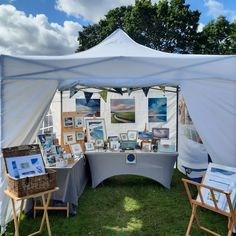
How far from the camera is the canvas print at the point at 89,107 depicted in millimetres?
6844

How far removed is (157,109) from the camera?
21.3 feet

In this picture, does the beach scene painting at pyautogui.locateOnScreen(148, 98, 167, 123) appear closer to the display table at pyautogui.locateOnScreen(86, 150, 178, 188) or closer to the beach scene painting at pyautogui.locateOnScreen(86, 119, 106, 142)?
the beach scene painting at pyautogui.locateOnScreen(86, 119, 106, 142)

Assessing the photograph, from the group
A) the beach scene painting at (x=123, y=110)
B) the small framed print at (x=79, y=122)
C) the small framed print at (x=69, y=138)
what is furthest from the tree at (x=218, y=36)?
the small framed print at (x=69, y=138)

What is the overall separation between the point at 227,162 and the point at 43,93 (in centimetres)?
231

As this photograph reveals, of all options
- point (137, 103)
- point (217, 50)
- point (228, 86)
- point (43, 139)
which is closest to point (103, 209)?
point (43, 139)

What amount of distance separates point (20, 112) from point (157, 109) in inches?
157

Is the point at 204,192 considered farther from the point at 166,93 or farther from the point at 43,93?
the point at 166,93

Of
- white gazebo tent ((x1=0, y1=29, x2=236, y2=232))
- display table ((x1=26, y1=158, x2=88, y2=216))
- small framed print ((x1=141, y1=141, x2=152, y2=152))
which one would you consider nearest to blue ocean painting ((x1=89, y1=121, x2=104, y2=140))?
small framed print ((x1=141, y1=141, x2=152, y2=152))

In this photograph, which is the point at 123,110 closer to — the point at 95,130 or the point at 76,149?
the point at 95,130

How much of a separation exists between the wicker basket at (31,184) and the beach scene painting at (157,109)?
4.24 m

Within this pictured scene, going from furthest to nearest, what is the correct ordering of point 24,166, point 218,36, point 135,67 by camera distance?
1. point 218,36
2. point 135,67
3. point 24,166

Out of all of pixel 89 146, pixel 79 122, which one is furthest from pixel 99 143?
pixel 79 122

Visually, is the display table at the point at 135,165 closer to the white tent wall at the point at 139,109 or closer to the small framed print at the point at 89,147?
the small framed print at the point at 89,147

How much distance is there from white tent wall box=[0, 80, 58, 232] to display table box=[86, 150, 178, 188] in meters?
1.39
